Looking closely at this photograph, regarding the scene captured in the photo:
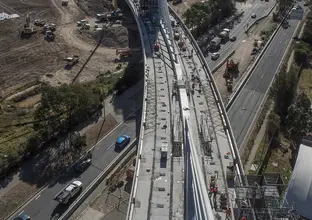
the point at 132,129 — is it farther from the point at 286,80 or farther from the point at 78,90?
the point at 286,80

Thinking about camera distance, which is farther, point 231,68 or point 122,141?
point 231,68

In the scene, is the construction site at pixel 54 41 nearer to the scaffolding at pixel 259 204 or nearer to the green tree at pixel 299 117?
the green tree at pixel 299 117

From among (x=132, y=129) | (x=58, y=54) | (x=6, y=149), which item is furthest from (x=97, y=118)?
(x=58, y=54)

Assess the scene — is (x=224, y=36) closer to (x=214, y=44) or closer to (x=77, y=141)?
(x=214, y=44)

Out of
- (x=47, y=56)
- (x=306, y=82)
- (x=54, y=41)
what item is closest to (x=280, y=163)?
(x=306, y=82)

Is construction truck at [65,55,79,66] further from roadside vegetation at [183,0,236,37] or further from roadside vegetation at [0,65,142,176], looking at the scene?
roadside vegetation at [183,0,236,37]

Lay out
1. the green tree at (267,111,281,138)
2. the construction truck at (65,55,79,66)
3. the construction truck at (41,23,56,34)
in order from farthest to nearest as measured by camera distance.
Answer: the construction truck at (41,23,56,34) < the construction truck at (65,55,79,66) < the green tree at (267,111,281,138)

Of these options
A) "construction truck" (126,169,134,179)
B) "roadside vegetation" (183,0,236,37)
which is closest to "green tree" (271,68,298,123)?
"construction truck" (126,169,134,179)
